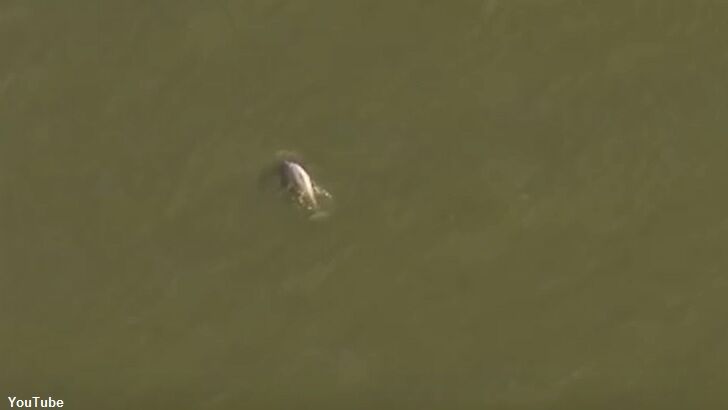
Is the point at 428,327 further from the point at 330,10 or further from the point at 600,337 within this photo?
A: the point at 330,10

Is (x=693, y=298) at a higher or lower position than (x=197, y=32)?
lower

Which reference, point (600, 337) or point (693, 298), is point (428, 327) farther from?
point (693, 298)

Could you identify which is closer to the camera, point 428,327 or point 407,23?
point 428,327

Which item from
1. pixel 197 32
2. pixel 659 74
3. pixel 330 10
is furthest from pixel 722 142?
pixel 197 32

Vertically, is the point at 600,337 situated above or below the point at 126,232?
below

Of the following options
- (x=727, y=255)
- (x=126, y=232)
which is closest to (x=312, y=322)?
(x=126, y=232)

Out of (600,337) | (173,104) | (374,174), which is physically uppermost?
(173,104)

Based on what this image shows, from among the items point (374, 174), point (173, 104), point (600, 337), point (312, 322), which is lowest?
point (600, 337)
